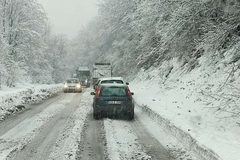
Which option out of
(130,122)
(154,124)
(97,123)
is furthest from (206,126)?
(97,123)

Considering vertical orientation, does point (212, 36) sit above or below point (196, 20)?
below

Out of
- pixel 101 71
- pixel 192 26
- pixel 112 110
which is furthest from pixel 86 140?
pixel 101 71

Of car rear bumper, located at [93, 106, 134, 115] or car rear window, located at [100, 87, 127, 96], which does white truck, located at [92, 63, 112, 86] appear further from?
car rear bumper, located at [93, 106, 134, 115]

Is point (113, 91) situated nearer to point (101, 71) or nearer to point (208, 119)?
point (208, 119)

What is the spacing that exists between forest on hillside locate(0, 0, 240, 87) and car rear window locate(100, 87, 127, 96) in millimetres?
2761

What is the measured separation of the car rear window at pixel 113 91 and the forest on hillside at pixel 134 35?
2.76m

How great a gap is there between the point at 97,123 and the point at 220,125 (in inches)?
185

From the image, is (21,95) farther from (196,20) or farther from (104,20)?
(104,20)

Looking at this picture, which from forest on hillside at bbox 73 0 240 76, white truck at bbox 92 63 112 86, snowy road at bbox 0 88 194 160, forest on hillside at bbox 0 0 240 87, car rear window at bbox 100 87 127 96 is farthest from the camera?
white truck at bbox 92 63 112 86

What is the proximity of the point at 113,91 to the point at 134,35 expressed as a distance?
868 inches

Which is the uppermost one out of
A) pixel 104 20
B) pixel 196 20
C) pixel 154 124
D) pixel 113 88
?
pixel 104 20

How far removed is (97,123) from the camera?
11789 millimetres

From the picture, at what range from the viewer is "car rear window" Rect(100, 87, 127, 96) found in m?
13.0

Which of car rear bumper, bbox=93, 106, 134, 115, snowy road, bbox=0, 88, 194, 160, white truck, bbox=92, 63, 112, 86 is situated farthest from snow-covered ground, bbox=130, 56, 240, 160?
white truck, bbox=92, 63, 112, 86
